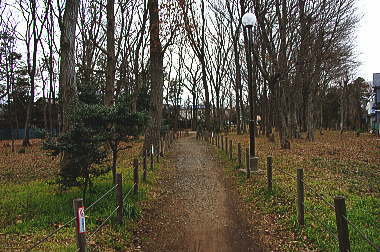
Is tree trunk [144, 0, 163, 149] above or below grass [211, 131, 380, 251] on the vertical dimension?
above

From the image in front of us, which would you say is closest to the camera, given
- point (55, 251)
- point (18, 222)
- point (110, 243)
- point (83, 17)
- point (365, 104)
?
point (55, 251)

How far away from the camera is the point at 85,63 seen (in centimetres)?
2473

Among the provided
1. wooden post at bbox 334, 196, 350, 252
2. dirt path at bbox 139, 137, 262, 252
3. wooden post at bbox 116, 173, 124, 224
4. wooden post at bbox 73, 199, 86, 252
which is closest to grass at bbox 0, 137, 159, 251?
wooden post at bbox 116, 173, 124, 224

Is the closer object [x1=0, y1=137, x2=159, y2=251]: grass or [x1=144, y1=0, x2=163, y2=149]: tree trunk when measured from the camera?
[x1=0, y1=137, x2=159, y2=251]: grass

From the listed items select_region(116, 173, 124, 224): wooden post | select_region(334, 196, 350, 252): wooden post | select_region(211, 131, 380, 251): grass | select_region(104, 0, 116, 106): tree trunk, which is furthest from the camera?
select_region(104, 0, 116, 106): tree trunk


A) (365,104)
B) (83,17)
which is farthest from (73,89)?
(365,104)

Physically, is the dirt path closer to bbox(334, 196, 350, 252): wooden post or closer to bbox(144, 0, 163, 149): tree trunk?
bbox(334, 196, 350, 252): wooden post

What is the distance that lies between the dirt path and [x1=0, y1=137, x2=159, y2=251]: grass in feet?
1.75

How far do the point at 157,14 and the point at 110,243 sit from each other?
13.5 meters

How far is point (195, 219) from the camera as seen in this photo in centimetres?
752

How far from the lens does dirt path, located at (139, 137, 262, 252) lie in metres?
6.07

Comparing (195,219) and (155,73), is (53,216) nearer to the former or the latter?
(195,219)

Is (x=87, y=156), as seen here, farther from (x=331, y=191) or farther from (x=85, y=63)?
(x=85, y=63)

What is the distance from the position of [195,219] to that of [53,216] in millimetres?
3100
